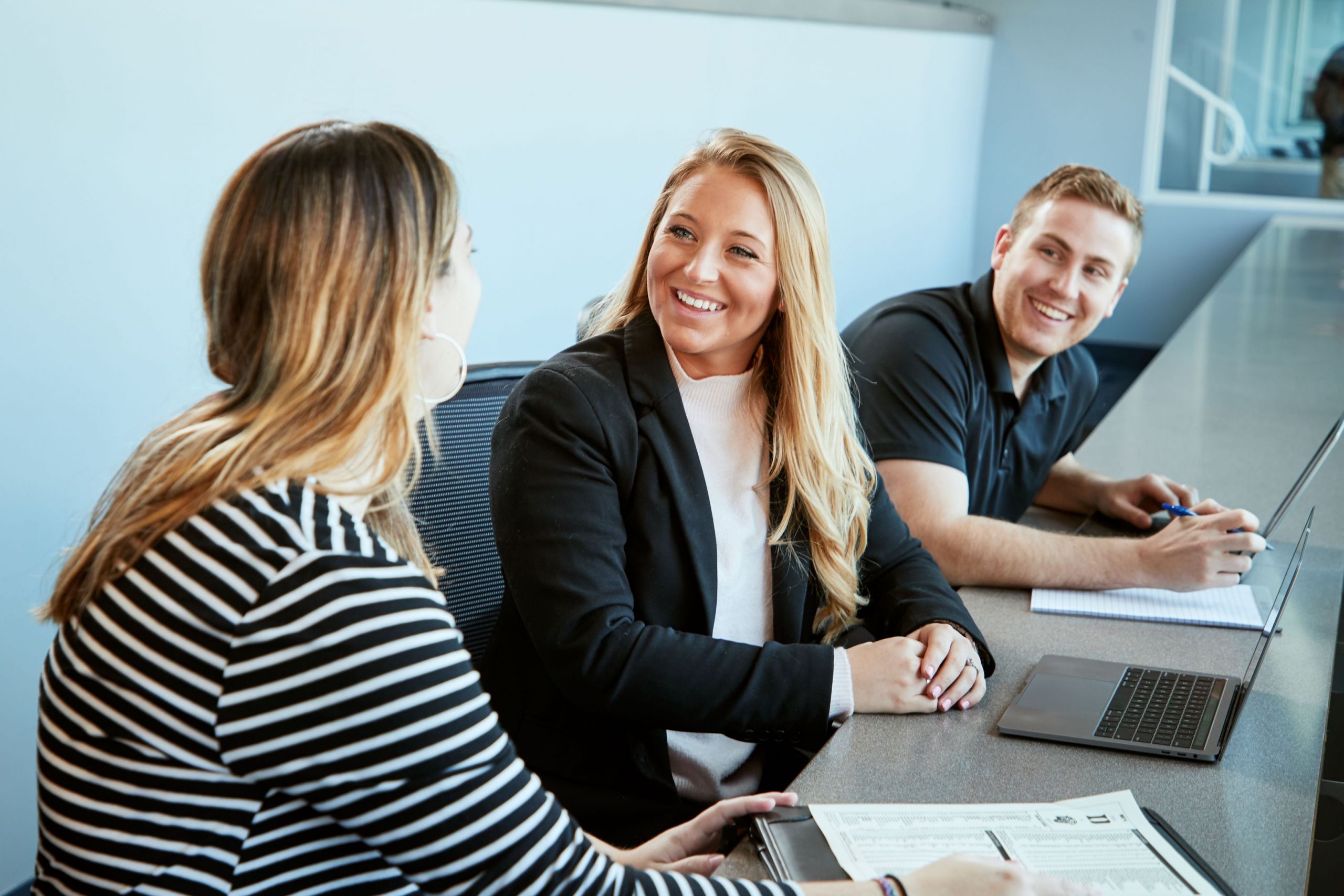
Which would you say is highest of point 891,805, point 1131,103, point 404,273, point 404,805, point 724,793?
point 1131,103

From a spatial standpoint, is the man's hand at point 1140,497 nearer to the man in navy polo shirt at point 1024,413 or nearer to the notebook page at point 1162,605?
the man in navy polo shirt at point 1024,413

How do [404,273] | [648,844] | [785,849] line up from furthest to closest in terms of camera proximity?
1. [648,844]
2. [785,849]
3. [404,273]

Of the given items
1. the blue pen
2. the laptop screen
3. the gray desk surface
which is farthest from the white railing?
the laptop screen

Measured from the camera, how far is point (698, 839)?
44.7 inches

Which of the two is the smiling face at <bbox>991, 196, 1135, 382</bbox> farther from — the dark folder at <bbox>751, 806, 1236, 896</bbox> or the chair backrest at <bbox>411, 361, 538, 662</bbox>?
the dark folder at <bbox>751, 806, 1236, 896</bbox>

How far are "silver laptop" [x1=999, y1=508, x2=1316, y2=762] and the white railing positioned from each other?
5746mm

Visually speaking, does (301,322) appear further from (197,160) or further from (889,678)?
(197,160)

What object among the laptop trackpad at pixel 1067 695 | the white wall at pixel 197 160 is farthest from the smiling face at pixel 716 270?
the laptop trackpad at pixel 1067 695

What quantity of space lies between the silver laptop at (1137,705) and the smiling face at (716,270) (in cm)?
56

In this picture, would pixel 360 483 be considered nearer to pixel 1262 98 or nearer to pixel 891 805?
pixel 891 805

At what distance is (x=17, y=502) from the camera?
5.88ft

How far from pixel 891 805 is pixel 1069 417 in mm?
1383

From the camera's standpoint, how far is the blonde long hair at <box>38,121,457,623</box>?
0.89 m

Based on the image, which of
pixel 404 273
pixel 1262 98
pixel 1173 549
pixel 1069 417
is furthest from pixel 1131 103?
pixel 404 273
